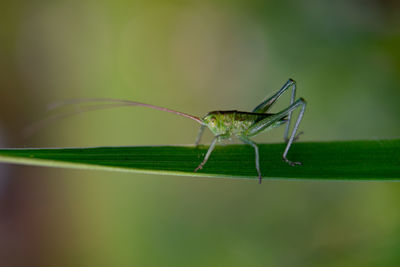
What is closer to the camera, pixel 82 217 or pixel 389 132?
pixel 389 132

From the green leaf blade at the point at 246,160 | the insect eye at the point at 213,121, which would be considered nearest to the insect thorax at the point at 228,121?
the insect eye at the point at 213,121

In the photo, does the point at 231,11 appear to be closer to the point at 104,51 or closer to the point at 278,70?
the point at 278,70

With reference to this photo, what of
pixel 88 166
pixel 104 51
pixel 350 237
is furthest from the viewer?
pixel 104 51

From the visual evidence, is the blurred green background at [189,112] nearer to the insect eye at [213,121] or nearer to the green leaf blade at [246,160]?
the green leaf blade at [246,160]

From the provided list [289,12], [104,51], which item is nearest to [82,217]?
[104,51]

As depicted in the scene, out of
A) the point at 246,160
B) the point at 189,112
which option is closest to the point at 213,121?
the point at 246,160

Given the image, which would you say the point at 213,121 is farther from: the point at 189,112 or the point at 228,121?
the point at 189,112

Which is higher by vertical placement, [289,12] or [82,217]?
[289,12]
